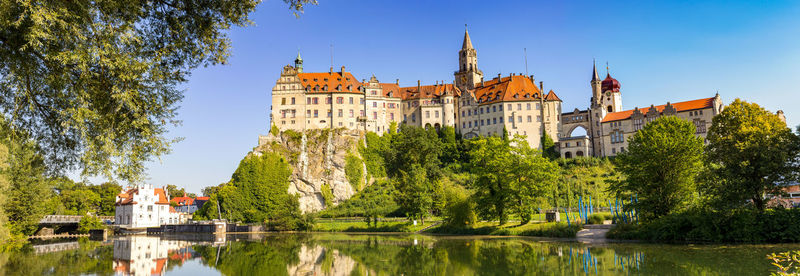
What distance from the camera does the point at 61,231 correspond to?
199 feet

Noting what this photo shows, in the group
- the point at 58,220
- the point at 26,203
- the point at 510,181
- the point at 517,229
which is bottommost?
the point at 517,229

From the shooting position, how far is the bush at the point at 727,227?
23.4 metres

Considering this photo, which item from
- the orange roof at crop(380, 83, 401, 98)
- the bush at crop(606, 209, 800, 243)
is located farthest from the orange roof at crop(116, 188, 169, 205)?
the bush at crop(606, 209, 800, 243)

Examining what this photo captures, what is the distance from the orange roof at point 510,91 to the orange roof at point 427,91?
176 inches

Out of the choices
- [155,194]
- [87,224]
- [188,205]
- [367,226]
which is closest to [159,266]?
[367,226]

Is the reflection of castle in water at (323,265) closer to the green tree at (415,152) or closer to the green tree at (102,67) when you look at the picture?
the green tree at (102,67)

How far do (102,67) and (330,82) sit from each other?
7515cm

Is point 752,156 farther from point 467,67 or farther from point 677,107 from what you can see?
point 467,67

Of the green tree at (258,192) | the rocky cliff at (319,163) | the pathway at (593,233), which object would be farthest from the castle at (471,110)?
the pathway at (593,233)

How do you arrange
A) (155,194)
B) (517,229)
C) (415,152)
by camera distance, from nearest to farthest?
1. (517,229)
2. (415,152)
3. (155,194)

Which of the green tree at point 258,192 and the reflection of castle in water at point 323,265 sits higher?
the green tree at point 258,192

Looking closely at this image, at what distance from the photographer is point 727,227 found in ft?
81.1

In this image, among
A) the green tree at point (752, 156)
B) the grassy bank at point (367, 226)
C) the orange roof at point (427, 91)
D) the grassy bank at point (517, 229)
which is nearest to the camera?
the green tree at point (752, 156)

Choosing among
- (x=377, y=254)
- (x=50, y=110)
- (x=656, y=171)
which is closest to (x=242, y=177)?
(x=377, y=254)
